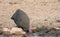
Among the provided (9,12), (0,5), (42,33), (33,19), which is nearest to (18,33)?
(42,33)

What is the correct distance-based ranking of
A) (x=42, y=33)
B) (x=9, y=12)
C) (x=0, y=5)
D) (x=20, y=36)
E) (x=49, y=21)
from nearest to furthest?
(x=20, y=36) → (x=42, y=33) → (x=49, y=21) → (x=9, y=12) → (x=0, y=5)

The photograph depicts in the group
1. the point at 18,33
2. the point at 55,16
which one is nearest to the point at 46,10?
the point at 55,16

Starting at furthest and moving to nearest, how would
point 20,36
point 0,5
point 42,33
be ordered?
point 0,5, point 42,33, point 20,36

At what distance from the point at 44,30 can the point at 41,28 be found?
0.38ft

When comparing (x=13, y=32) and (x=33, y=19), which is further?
(x=33, y=19)

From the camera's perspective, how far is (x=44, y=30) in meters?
4.48

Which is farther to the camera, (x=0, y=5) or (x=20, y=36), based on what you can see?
(x=0, y=5)

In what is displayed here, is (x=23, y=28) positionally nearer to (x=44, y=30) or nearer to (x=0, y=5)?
(x=44, y=30)

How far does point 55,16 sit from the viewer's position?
5.21m

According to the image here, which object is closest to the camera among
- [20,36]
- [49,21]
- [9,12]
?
[20,36]

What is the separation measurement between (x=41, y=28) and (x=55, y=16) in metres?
0.72

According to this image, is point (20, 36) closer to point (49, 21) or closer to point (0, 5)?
point (49, 21)

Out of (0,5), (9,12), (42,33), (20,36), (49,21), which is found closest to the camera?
(20,36)

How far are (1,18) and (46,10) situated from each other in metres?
0.99
